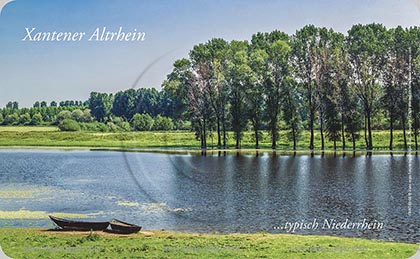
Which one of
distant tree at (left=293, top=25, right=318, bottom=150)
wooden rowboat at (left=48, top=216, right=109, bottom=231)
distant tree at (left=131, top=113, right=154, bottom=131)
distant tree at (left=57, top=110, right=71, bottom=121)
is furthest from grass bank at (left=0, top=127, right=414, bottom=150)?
wooden rowboat at (left=48, top=216, right=109, bottom=231)

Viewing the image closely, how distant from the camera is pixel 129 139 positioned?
19125mm

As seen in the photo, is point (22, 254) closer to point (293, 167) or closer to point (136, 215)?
point (136, 215)

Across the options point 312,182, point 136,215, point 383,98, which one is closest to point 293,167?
point 312,182

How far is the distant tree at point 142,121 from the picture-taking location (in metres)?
18.0

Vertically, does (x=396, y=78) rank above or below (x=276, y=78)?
below

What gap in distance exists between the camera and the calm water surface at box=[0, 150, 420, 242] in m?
15.1

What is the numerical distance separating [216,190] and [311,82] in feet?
16.6

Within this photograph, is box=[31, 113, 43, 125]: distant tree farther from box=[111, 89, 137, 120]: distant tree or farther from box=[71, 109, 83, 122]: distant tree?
box=[111, 89, 137, 120]: distant tree

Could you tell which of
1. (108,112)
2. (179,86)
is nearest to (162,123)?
(179,86)

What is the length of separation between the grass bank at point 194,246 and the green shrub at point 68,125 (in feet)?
23.4

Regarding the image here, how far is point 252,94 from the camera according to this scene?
2305cm

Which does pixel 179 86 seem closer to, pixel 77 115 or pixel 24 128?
pixel 77 115

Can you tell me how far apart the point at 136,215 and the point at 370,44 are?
29.4 ft

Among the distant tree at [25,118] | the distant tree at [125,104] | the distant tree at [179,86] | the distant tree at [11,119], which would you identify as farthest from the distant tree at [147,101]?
the distant tree at [11,119]
